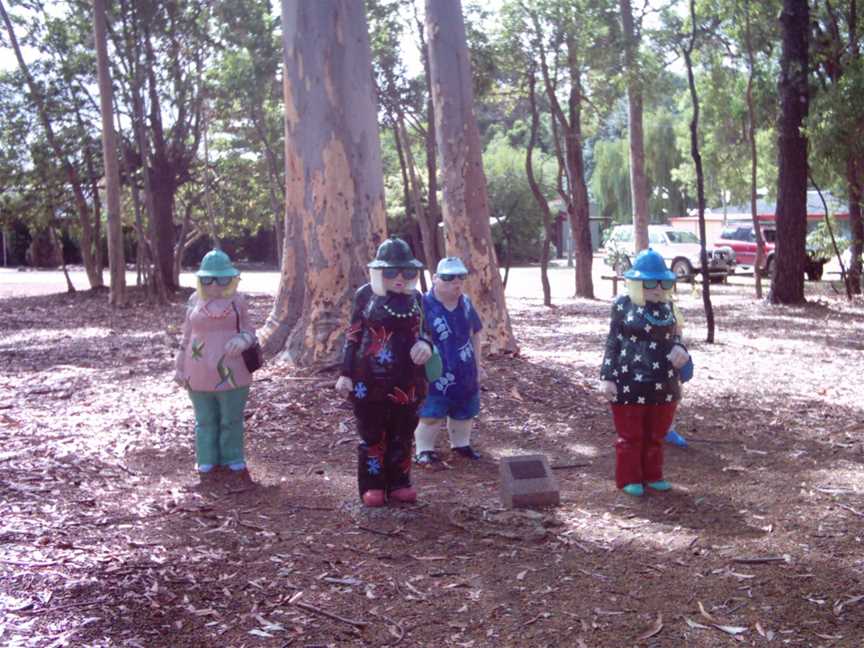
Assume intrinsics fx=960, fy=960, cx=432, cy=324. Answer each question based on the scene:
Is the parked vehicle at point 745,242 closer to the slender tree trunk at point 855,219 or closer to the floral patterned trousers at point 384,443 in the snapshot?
the slender tree trunk at point 855,219

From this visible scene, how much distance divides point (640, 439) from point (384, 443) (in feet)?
4.92

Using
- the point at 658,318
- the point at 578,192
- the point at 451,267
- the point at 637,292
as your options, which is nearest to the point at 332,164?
the point at 451,267

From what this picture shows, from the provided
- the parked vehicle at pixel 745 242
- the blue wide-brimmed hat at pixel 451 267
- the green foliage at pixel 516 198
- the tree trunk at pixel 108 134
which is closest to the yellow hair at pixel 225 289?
the blue wide-brimmed hat at pixel 451 267

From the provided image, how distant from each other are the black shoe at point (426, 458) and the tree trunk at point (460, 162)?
13.3 feet

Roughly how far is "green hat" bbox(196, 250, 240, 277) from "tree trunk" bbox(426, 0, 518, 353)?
481 centimetres

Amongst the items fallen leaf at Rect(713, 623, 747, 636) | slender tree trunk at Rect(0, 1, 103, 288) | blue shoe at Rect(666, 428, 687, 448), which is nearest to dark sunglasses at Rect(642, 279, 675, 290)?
blue shoe at Rect(666, 428, 687, 448)

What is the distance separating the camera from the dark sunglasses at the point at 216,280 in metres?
5.77

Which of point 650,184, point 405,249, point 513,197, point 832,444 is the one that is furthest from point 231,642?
point 650,184

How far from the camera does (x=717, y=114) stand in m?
26.6

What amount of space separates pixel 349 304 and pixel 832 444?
14.0 ft

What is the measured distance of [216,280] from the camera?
18.9 feet

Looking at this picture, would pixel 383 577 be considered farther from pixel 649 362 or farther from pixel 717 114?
pixel 717 114

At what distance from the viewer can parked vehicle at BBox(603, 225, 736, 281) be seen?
94.6 ft

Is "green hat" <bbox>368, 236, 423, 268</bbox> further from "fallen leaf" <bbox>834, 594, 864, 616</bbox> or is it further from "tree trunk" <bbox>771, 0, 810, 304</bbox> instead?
"tree trunk" <bbox>771, 0, 810, 304</bbox>
